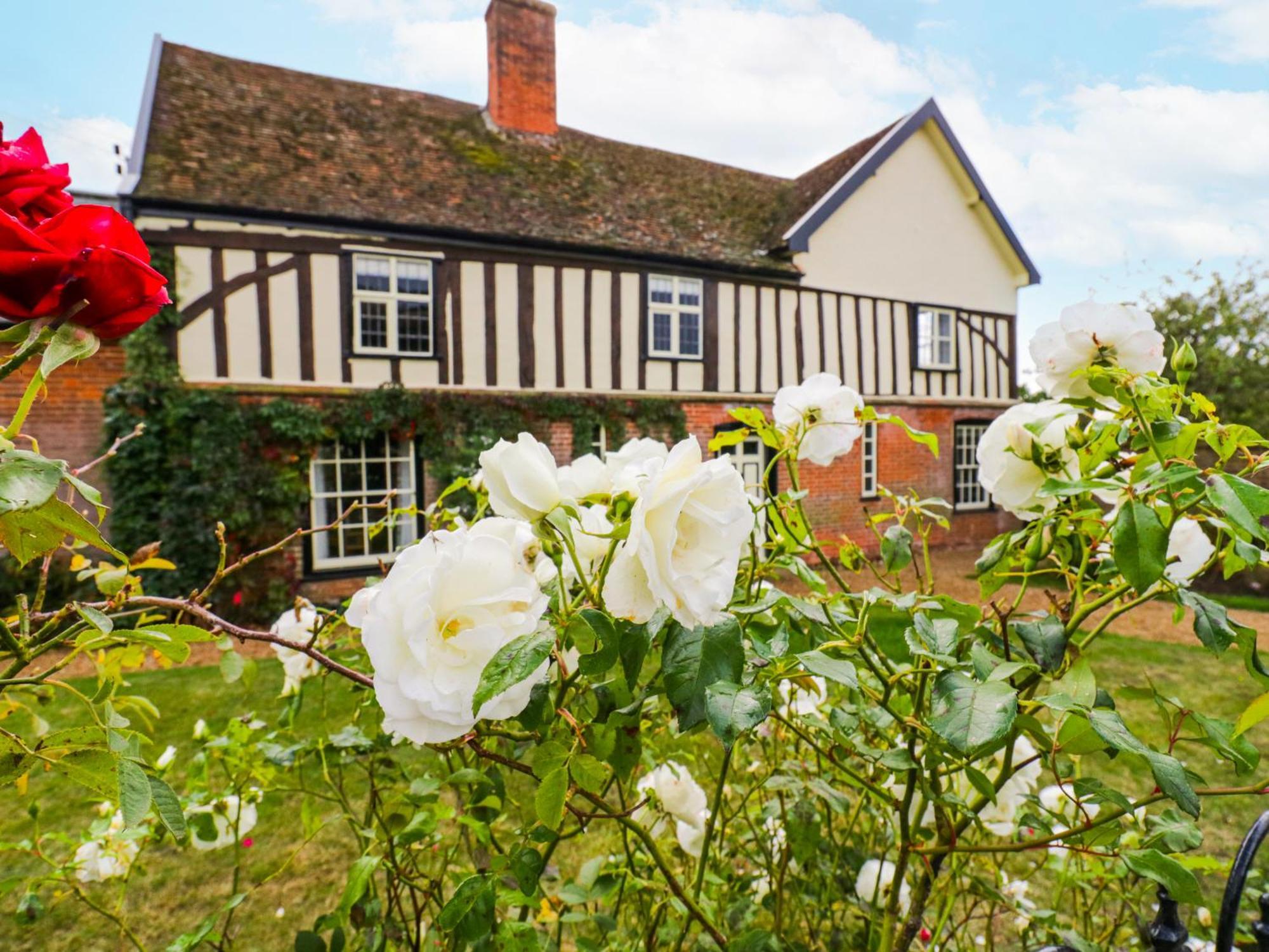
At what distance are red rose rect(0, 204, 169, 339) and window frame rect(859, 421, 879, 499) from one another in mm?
11546

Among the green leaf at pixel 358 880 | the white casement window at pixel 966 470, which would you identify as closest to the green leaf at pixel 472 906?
the green leaf at pixel 358 880

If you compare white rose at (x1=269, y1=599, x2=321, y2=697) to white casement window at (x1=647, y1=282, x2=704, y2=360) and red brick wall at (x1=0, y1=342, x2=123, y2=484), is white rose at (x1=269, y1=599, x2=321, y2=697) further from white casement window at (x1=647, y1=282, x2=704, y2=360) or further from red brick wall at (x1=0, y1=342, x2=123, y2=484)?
white casement window at (x1=647, y1=282, x2=704, y2=360)

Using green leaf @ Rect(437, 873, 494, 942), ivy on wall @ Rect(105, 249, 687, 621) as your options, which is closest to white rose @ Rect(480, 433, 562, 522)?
green leaf @ Rect(437, 873, 494, 942)

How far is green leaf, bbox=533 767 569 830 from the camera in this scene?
675 millimetres

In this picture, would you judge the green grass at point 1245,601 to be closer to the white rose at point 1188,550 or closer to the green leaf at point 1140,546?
the white rose at point 1188,550

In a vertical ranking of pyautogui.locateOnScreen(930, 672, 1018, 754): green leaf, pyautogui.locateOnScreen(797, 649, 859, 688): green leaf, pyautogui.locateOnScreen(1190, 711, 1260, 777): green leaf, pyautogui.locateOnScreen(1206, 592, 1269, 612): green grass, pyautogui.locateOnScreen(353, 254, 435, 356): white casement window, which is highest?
pyautogui.locateOnScreen(353, 254, 435, 356): white casement window

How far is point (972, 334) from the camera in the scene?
1273cm

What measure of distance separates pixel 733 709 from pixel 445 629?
0.26 meters

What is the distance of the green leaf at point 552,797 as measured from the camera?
675 millimetres

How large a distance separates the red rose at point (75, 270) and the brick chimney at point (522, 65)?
11.5 m

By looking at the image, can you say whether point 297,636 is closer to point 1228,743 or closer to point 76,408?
point 1228,743

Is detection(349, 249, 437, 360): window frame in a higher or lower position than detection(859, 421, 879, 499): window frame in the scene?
higher

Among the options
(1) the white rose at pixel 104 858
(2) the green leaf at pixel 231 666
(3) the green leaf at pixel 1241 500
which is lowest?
(1) the white rose at pixel 104 858

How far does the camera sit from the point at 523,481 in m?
0.68
